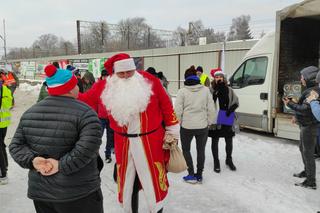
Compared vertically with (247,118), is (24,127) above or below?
above

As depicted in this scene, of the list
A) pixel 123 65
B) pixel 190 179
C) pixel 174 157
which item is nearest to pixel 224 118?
pixel 190 179

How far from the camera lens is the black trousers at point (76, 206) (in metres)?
2.36

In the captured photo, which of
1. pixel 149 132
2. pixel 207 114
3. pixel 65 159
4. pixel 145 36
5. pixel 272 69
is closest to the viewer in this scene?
pixel 65 159

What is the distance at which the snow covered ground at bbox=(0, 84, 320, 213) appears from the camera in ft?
14.1

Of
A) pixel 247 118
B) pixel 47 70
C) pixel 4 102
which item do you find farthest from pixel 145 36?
pixel 47 70

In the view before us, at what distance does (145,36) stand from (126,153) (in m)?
30.6

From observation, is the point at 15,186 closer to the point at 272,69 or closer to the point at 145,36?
the point at 272,69

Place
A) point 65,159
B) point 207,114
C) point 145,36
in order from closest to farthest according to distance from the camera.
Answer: point 65,159, point 207,114, point 145,36

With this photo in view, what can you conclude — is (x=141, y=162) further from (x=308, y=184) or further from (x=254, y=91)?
(x=254, y=91)

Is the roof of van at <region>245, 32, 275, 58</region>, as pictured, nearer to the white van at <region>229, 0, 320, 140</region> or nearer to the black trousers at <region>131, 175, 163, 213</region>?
the white van at <region>229, 0, 320, 140</region>

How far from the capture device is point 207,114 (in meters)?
5.09

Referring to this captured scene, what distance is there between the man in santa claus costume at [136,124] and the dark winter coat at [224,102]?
2349 mm

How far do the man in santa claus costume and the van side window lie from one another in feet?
18.3

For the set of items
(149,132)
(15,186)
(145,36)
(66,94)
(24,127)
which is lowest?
(15,186)
